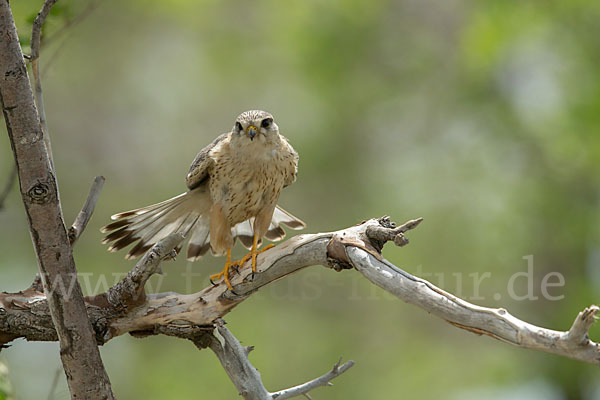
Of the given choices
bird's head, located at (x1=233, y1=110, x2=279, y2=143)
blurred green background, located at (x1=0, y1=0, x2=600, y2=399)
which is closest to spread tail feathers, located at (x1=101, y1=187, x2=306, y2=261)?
bird's head, located at (x1=233, y1=110, x2=279, y2=143)

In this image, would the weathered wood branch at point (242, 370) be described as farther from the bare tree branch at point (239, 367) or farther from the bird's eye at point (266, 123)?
the bird's eye at point (266, 123)

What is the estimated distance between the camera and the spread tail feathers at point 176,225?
152 inches

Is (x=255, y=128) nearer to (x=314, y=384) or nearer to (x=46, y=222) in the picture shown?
(x=46, y=222)

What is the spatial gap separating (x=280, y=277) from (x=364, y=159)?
26.3ft

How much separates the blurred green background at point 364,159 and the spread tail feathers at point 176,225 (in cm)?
410

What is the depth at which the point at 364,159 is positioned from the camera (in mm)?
10883

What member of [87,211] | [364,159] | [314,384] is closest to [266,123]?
[87,211]

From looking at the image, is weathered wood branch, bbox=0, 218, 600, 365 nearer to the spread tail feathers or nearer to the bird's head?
the spread tail feathers

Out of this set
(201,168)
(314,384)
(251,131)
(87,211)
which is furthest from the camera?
(201,168)

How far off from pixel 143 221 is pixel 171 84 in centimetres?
771

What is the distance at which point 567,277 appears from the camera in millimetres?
8586

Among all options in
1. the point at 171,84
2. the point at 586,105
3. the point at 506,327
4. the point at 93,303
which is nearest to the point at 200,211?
the point at 93,303

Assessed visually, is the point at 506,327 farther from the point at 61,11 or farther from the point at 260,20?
the point at 260,20

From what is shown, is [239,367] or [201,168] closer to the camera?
[239,367]
